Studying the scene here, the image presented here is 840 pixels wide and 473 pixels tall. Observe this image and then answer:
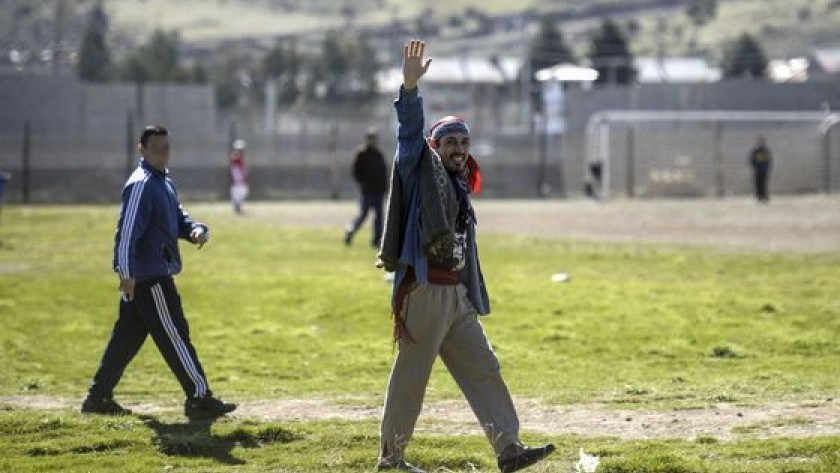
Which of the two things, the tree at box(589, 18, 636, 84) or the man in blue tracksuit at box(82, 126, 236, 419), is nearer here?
the man in blue tracksuit at box(82, 126, 236, 419)

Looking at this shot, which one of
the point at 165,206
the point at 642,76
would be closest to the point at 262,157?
the point at 165,206

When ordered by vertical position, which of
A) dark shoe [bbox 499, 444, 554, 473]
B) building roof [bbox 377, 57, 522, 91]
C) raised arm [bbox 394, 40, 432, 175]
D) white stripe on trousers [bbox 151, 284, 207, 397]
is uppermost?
building roof [bbox 377, 57, 522, 91]

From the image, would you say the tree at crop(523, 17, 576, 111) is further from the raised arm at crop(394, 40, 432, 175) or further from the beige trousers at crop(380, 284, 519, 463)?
the raised arm at crop(394, 40, 432, 175)

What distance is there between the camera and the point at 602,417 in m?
11.4

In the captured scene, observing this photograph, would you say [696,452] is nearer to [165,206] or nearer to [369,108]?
[165,206]

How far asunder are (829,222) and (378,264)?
2617 cm

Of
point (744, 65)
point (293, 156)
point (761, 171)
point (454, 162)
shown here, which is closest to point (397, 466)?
point (454, 162)

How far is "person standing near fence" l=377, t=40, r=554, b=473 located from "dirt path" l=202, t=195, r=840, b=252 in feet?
56.7

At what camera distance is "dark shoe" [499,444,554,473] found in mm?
9055

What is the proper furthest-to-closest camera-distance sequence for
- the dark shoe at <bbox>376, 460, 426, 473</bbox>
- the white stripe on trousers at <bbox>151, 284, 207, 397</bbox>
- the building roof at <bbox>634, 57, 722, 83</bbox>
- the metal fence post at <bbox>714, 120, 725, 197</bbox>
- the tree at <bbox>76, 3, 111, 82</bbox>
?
the building roof at <bbox>634, 57, 722, 83</bbox>
the tree at <bbox>76, 3, 111, 82</bbox>
the metal fence post at <bbox>714, 120, 725, 197</bbox>
the white stripe on trousers at <bbox>151, 284, 207, 397</bbox>
the dark shoe at <bbox>376, 460, 426, 473</bbox>

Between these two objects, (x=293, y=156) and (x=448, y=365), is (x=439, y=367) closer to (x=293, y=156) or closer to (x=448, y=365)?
(x=448, y=365)

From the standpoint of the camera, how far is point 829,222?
3409 cm

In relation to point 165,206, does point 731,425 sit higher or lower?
lower

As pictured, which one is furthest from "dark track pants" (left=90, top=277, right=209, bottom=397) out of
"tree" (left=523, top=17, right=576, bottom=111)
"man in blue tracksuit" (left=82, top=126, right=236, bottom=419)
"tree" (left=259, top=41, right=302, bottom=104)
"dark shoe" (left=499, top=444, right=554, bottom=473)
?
"tree" (left=259, top=41, right=302, bottom=104)
